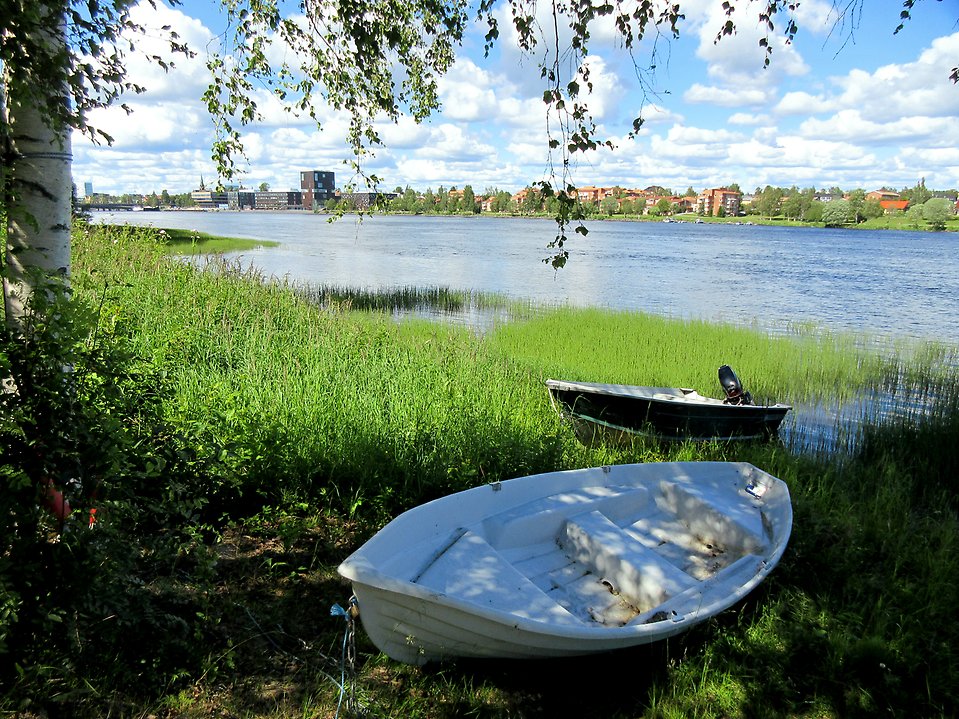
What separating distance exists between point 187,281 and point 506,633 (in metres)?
9.98

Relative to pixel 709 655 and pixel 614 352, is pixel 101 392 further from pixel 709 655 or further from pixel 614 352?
pixel 614 352

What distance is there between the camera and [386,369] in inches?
294

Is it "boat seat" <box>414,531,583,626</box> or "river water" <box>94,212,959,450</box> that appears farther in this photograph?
"river water" <box>94,212,959,450</box>

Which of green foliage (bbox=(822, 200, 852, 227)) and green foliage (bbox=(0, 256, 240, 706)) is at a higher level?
green foliage (bbox=(822, 200, 852, 227))

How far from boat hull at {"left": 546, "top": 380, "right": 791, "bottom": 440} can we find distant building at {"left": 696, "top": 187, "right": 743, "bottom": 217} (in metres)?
138

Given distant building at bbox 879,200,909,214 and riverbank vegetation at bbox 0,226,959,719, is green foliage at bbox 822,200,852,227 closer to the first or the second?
distant building at bbox 879,200,909,214

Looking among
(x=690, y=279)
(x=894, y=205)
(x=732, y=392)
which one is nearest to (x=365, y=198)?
(x=732, y=392)

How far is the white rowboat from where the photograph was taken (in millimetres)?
3154

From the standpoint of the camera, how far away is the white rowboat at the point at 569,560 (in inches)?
124

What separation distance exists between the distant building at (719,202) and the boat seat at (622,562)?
467 ft

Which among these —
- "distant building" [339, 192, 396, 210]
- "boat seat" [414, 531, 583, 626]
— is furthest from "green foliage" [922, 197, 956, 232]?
"boat seat" [414, 531, 583, 626]

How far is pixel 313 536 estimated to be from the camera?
466 cm

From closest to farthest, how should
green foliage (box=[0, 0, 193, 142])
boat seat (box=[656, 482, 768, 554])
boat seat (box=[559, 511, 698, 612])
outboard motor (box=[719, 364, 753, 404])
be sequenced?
green foliage (box=[0, 0, 193, 142]) < boat seat (box=[559, 511, 698, 612]) < boat seat (box=[656, 482, 768, 554]) < outboard motor (box=[719, 364, 753, 404])

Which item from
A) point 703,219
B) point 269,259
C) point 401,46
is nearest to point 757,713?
point 401,46
